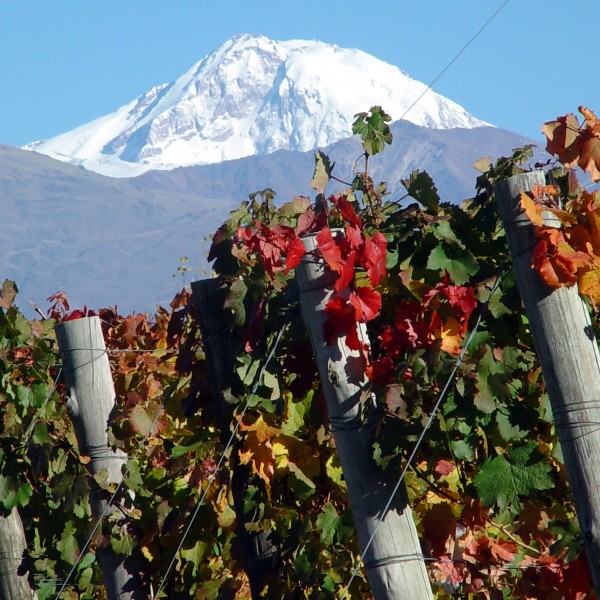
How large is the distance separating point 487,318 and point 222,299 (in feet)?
3.14

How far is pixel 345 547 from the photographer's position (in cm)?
385

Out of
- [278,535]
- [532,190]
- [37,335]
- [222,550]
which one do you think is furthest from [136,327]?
[532,190]

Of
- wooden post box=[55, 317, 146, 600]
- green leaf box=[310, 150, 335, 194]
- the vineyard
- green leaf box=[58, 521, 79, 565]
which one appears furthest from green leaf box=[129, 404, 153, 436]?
A: green leaf box=[310, 150, 335, 194]

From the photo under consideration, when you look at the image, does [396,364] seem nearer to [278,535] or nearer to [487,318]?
[487,318]

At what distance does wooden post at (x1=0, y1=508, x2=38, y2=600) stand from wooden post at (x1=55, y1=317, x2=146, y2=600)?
1.01m

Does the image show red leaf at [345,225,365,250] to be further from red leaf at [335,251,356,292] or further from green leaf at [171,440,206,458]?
green leaf at [171,440,206,458]

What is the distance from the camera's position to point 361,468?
3043 millimetres

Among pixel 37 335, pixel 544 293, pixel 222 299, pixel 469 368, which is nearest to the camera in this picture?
pixel 544 293

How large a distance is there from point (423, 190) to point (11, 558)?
10.8ft

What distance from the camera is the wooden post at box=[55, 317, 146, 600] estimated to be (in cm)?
466

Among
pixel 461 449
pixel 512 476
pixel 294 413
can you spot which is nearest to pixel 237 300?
pixel 294 413

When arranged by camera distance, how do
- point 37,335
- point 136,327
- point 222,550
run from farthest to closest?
point 136,327
point 37,335
point 222,550

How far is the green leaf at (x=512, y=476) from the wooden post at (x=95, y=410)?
6.83 feet

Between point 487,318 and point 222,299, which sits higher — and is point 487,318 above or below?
below
